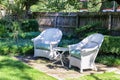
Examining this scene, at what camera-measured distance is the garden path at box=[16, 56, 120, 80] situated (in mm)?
6402

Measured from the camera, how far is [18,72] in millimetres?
6363

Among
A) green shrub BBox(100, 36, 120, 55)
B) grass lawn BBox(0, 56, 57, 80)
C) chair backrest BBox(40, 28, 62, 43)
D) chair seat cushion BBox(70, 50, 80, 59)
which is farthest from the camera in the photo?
chair backrest BBox(40, 28, 62, 43)

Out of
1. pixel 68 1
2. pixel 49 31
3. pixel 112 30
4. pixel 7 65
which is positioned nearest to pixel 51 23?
pixel 112 30

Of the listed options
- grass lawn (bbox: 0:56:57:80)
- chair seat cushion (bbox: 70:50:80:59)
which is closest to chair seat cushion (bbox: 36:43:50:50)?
grass lawn (bbox: 0:56:57:80)

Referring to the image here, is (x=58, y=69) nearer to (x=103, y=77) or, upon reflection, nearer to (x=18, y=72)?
(x=18, y=72)

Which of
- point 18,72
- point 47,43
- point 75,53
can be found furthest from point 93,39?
point 18,72

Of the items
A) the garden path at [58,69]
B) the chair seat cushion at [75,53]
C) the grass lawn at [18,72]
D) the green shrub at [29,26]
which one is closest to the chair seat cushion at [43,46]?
the garden path at [58,69]

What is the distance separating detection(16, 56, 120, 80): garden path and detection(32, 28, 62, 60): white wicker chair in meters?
0.27

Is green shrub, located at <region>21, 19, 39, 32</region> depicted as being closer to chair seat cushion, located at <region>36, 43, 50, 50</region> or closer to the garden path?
chair seat cushion, located at <region>36, 43, 50, 50</region>

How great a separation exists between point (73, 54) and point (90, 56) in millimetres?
488

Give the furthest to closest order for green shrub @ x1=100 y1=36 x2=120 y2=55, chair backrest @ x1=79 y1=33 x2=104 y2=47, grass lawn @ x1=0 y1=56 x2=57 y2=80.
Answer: green shrub @ x1=100 y1=36 x2=120 y2=55, chair backrest @ x1=79 y1=33 x2=104 y2=47, grass lawn @ x1=0 y1=56 x2=57 y2=80

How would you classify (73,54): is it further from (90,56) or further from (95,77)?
(95,77)

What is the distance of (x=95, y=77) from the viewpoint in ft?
20.5

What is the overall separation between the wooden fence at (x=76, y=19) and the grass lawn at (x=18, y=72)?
578 centimetres
